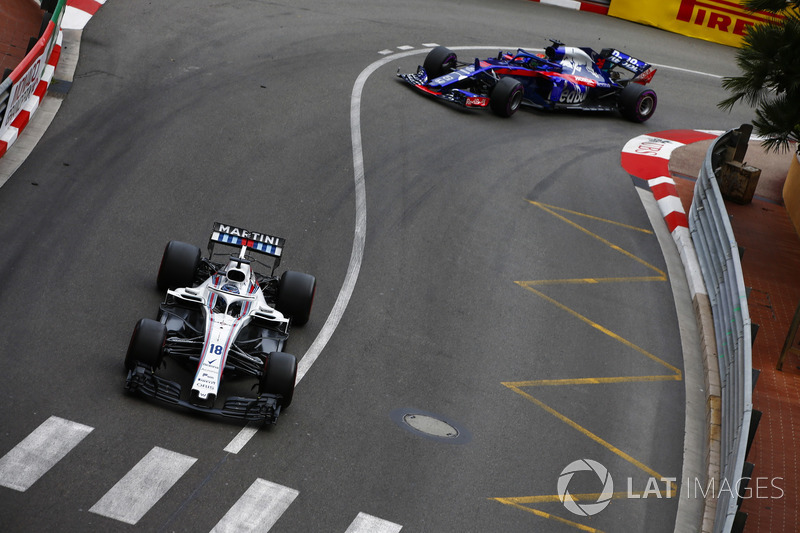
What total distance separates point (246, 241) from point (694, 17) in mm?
21787

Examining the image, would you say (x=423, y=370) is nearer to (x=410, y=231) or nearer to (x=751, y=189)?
(x=410, y=231)

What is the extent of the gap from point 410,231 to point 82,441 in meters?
6.95

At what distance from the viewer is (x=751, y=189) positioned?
1862 cm

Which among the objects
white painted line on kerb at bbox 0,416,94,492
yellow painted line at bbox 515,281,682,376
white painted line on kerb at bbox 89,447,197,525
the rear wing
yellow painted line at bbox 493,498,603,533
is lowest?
yellow painted line at bbox 493,498,603,533

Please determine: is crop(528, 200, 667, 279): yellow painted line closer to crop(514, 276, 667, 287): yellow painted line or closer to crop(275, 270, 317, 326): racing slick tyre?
crop(514, 276, 667, 287): yellow painted line

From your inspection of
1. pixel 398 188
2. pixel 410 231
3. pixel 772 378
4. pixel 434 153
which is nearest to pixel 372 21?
pixel 434 153

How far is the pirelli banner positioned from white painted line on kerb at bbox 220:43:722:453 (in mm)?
10511

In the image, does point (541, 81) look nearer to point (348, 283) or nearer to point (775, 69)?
point (775, 69)

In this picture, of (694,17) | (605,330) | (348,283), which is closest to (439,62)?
(348,283)

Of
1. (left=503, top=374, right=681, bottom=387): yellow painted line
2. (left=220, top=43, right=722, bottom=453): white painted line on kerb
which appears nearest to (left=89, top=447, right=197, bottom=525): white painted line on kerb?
(left=220, top=43, right=722, bottom=453): white painted line on kerb

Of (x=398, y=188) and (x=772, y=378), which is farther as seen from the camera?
(x=398, y=188)

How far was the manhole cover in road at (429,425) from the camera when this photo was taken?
10.4 metres

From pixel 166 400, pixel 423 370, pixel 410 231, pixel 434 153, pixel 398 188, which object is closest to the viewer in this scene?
pixel 166 400

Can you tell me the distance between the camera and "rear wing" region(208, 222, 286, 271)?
11625 mm
